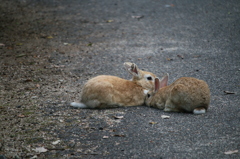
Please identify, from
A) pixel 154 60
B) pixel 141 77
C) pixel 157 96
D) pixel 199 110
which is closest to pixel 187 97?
pixel 199 110

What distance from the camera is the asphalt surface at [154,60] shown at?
14.4ft

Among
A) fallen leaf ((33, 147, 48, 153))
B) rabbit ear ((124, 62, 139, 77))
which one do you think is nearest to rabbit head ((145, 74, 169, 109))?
rabbit ear ((124, 62, 139, 77))

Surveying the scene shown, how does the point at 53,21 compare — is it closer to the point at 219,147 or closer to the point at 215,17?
the point at 215,17

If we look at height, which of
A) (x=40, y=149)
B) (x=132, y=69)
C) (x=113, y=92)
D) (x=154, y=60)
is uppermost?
(x=132, y=69)

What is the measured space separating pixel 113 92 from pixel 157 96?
2.50ft

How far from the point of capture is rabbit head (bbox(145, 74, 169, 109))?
5.88 m

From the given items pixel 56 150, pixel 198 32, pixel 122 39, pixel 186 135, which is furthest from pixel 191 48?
pixel 56 150

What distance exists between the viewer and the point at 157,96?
595cm

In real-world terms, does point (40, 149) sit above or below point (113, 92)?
below

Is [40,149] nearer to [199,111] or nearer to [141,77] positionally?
[199,111]

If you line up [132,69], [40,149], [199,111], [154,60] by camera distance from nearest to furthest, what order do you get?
[40,149]
[199,111]
[132,69]
[154,60]

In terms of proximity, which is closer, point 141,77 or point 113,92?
point 113,92

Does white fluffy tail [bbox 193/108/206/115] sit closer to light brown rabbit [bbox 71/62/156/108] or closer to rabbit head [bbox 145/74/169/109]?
rabbit head [bbox 145/74/169/109]

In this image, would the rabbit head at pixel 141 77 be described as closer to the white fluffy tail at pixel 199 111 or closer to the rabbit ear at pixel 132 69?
the rabbit ear at pixel 132 69
